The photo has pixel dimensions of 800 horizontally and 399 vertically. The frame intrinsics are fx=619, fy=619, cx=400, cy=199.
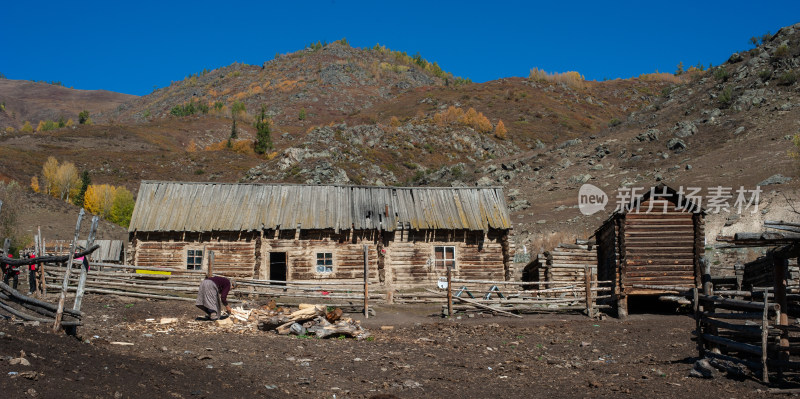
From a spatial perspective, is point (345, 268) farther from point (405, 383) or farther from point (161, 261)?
point (405, 383)

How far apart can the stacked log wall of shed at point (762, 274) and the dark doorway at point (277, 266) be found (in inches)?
685

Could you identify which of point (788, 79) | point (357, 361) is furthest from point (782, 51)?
point (357, 361)

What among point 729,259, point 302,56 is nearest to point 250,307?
point 729,259

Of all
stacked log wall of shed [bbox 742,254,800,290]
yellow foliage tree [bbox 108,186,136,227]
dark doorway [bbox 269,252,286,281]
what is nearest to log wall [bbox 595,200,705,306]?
stacked log wall of shed [bbox 742,254,800,290]

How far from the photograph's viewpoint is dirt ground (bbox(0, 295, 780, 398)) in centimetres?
870

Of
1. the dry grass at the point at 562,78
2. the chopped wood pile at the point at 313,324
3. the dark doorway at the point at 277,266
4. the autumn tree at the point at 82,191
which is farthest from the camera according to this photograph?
the dry grass at the point at 562,78

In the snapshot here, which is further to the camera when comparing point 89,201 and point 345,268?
point 89,201

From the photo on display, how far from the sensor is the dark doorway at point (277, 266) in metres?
25.9

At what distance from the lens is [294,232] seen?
25781 mm

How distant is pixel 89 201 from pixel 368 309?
52408 millimetres

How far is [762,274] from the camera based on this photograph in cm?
1988

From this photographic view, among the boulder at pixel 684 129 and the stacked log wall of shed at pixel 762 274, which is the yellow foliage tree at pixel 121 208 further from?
the stacked log wall of shed at pixel 762 274

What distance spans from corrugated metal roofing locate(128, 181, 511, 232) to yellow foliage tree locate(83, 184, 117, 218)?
132 feet

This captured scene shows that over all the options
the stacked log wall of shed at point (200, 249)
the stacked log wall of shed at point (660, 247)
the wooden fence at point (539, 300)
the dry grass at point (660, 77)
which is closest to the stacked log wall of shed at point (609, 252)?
the stacked log wall of shed at point (660, 247)
